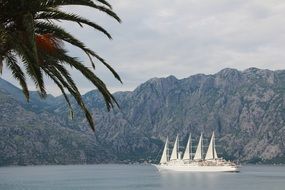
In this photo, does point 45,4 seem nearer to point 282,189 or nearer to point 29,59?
point 29,59

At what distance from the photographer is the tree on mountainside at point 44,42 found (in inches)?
580

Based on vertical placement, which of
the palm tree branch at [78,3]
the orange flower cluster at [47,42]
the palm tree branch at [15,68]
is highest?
the palm tree branch at [78,3]

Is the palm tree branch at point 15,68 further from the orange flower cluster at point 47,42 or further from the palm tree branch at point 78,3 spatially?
the palm tree branch at point 78,3

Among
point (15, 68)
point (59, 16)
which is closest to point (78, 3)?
point (59, 16)

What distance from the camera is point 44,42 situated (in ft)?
54.1

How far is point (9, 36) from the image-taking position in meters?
14.5

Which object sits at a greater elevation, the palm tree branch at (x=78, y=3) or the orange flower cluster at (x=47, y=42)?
the palm tree branch at (x=78, y=3)

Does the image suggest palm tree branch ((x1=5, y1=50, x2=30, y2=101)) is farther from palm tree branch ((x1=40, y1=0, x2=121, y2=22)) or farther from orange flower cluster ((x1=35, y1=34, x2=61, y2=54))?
palm tree branch ((x1=40, y1=0, x2=121, y2=22))

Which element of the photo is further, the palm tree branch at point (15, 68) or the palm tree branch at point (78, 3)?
the palm tree branch at point (15, 68)

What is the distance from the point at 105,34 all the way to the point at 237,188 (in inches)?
5822

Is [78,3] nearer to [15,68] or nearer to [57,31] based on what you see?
[57,31]

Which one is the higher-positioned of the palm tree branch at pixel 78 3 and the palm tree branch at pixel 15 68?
the palm tree branch at pixel 78 3

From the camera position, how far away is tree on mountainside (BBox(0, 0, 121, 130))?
14.7 meters

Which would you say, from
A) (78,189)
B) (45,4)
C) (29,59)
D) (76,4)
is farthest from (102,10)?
(78,189)
